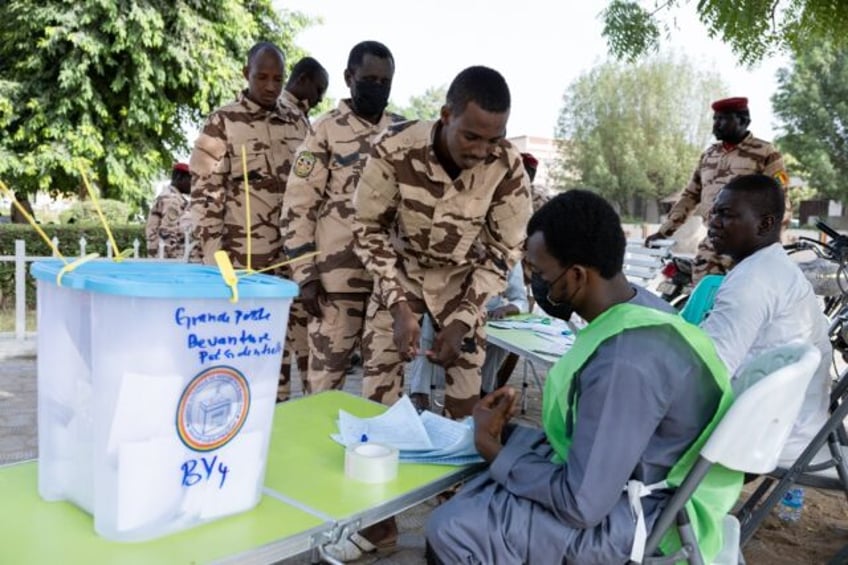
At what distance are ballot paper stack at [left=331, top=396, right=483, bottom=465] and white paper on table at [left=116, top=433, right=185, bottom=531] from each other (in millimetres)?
559

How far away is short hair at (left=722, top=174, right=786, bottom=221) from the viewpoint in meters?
2.54

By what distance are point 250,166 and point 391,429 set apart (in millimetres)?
2346

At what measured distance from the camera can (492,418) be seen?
162cm

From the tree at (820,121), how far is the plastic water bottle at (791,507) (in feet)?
98.8

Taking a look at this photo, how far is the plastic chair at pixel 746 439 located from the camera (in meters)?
1.37

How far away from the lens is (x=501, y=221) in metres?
2.57

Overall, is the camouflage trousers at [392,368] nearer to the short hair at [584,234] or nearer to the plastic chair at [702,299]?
the plastic chair at [702,299]

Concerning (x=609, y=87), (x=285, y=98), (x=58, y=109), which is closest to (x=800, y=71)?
(x=609, y=87)

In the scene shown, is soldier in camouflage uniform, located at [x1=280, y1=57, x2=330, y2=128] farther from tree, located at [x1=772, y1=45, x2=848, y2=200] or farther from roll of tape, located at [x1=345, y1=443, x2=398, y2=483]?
tree, located at [x1=772, y1=45, x2=848, y2=200]

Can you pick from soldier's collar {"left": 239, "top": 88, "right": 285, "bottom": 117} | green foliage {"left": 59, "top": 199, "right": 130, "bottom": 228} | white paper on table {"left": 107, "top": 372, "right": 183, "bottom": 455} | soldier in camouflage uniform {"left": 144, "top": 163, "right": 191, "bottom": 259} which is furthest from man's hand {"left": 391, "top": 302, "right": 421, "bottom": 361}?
green foliage {"left": 59, "top": 199, "right": 130, "bottom": 228}

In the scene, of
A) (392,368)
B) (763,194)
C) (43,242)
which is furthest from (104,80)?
(763,194)

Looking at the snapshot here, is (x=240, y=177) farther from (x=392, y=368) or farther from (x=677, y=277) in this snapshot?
(x=677, y=277)

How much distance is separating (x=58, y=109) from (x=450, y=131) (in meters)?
12.6

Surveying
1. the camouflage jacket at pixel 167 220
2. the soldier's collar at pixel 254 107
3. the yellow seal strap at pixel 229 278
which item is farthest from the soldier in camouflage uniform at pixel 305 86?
the camouflage jacket at pixel 167 220
